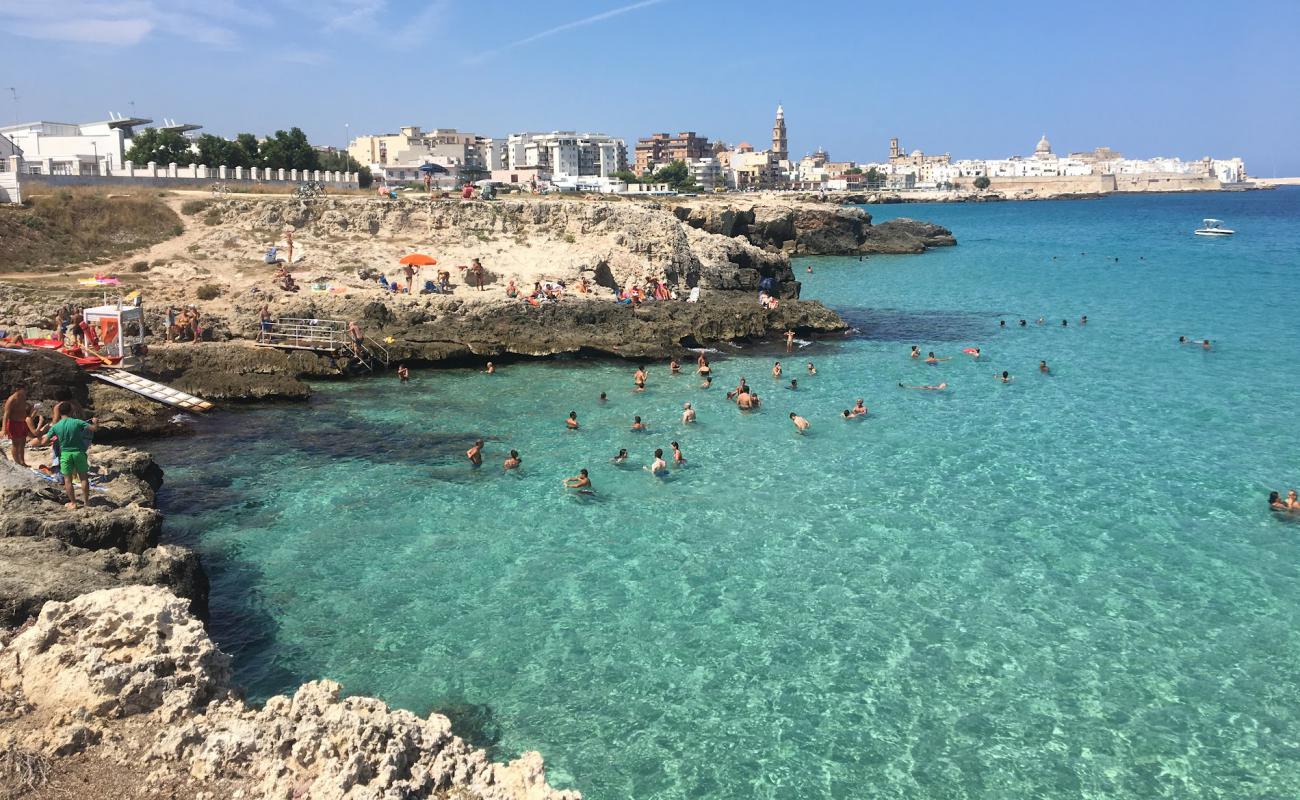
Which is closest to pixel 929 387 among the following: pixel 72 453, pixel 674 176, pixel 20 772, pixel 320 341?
pixel 320 341

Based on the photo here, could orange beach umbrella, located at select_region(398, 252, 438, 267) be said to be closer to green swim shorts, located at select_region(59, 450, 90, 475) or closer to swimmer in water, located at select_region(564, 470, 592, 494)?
swimmer in water, located at select_region(564, 470, 592, 494)

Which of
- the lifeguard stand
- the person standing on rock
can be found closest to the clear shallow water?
the person standing on rock

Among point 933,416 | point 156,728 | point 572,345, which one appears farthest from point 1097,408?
point 156,728

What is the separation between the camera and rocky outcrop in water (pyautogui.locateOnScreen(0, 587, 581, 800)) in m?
7.23

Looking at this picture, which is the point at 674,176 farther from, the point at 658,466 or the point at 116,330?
the point at 658,466

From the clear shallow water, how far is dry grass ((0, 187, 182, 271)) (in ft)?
48.5

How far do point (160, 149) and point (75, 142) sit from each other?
191 inches

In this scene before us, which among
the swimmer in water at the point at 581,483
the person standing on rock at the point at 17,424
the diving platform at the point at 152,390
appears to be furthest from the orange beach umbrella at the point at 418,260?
the person standing on rock at the point at 17,424

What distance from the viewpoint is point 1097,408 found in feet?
79.7

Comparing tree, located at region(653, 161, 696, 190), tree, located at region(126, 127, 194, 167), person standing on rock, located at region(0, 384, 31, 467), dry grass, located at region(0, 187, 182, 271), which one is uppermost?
tree, located at region(653, 161, 696, 190)

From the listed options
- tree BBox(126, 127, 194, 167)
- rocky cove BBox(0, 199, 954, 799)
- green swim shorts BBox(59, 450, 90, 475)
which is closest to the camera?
rocky cove BBox(0, 199, 954, 799)

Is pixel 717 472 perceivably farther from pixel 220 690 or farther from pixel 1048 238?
pixel 1048 238

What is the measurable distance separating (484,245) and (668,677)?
1182 inches

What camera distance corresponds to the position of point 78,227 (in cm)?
3453
